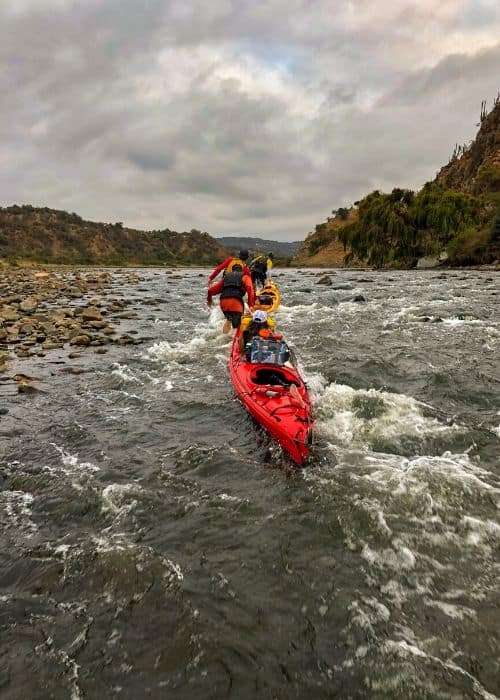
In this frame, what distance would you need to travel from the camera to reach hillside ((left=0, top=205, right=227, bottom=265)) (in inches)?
3543

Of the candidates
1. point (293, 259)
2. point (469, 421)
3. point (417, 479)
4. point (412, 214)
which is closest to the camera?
point (417, 479)

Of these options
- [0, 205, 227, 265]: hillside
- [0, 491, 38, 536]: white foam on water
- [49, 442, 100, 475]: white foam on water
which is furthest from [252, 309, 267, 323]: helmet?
[0, 205, 227, 265]: hillside

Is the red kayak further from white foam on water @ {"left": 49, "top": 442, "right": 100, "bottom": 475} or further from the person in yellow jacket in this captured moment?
the person in yellow jacket

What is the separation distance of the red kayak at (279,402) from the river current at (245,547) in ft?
0.94

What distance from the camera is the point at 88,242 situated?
103 m

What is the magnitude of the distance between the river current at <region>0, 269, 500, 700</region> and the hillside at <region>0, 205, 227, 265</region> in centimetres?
7904

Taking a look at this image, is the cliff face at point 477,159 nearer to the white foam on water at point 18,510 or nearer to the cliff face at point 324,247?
the cliff face at point 324,247

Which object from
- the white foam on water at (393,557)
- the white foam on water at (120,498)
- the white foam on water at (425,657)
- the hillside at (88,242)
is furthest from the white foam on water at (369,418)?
the hillside at (88,242)

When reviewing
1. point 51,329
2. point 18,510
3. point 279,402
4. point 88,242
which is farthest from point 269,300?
point 88,242

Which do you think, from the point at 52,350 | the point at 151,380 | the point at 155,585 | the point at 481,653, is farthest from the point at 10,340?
the point at 481,653

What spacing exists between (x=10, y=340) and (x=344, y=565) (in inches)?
504

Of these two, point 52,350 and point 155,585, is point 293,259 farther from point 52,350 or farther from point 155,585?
point 155,585

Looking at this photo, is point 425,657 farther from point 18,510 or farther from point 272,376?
point 272,376

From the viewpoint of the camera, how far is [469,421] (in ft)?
24.5
